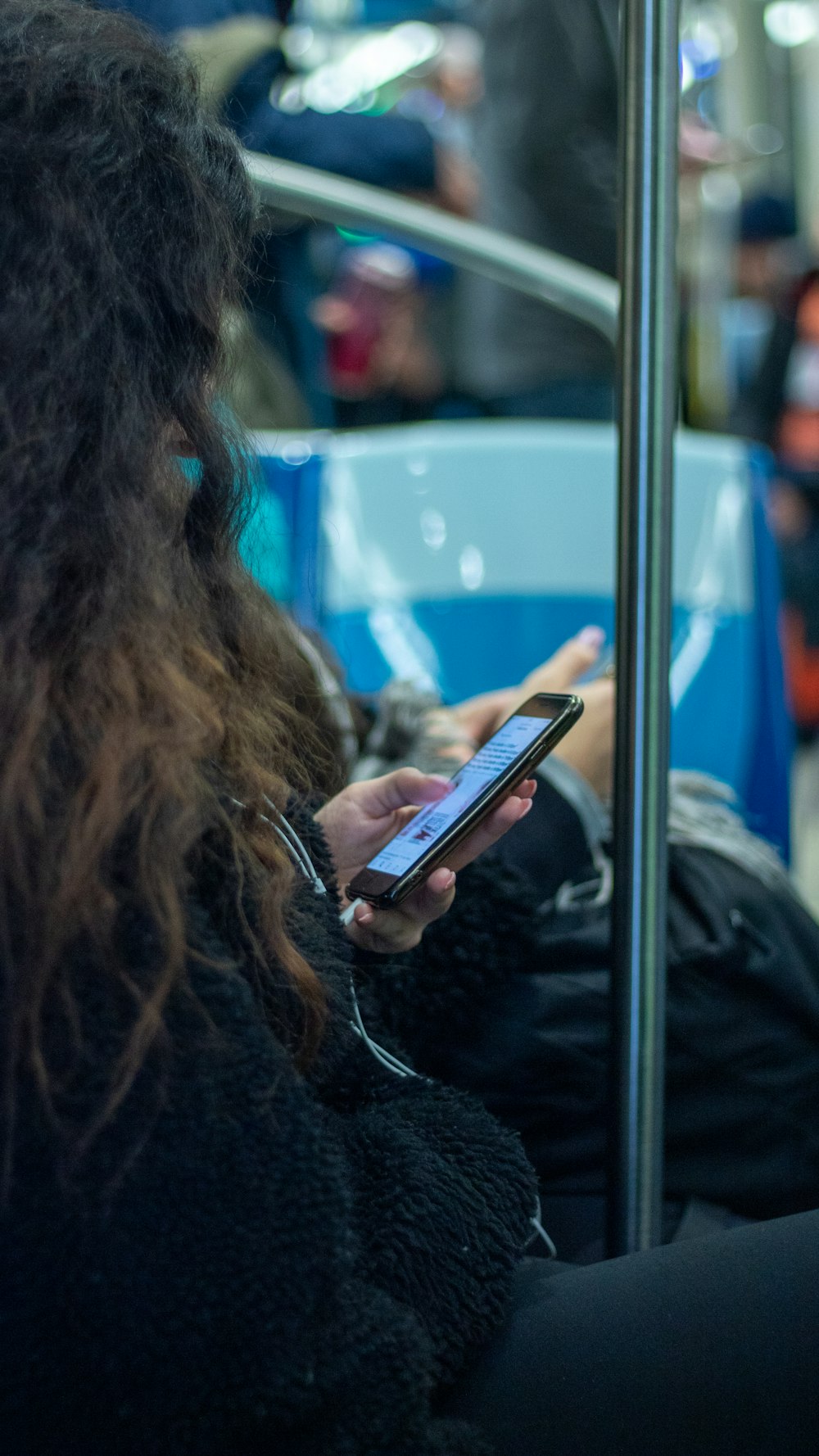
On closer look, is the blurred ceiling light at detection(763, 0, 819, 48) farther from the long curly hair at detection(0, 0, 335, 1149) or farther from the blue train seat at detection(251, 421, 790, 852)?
the long curly hair at detection(0, 0, 335, 1149)

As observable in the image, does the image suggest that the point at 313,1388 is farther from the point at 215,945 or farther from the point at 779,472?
the point at 779,472

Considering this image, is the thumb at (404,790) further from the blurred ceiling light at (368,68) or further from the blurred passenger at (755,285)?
the blurred passenger at (755,285)

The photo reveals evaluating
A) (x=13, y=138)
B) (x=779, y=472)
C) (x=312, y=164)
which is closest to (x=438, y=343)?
(x=779, y=472)

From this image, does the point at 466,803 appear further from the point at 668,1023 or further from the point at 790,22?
the point at 790,22

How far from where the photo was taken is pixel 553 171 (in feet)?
6.83

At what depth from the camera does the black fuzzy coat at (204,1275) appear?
502 millimetres

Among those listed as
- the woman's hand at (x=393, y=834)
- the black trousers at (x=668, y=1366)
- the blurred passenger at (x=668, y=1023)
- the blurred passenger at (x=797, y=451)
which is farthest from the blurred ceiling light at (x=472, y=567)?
the blurred passenger at (x=797, y=451)

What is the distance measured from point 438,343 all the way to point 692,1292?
2.84 meters

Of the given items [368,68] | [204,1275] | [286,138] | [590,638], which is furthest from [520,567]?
[368,68]

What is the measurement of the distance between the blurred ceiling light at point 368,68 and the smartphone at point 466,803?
2583mm

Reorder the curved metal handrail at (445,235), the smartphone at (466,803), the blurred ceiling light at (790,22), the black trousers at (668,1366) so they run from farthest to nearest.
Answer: the blurred ceiling light at (790,22), the curved metal handrail at (445,235), the smartphone at (466,803), the black trousers at (668,1366)

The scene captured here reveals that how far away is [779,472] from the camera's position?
11.5ft

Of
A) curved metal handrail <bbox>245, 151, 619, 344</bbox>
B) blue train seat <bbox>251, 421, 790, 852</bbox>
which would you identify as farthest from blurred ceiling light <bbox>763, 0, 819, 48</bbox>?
blue train seat <bbox>251, 421, 790, 852</bbox>

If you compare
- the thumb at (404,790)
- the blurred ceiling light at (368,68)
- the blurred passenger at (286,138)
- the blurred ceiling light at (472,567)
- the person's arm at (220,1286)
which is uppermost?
the blurred ceiling light at (368,68)
